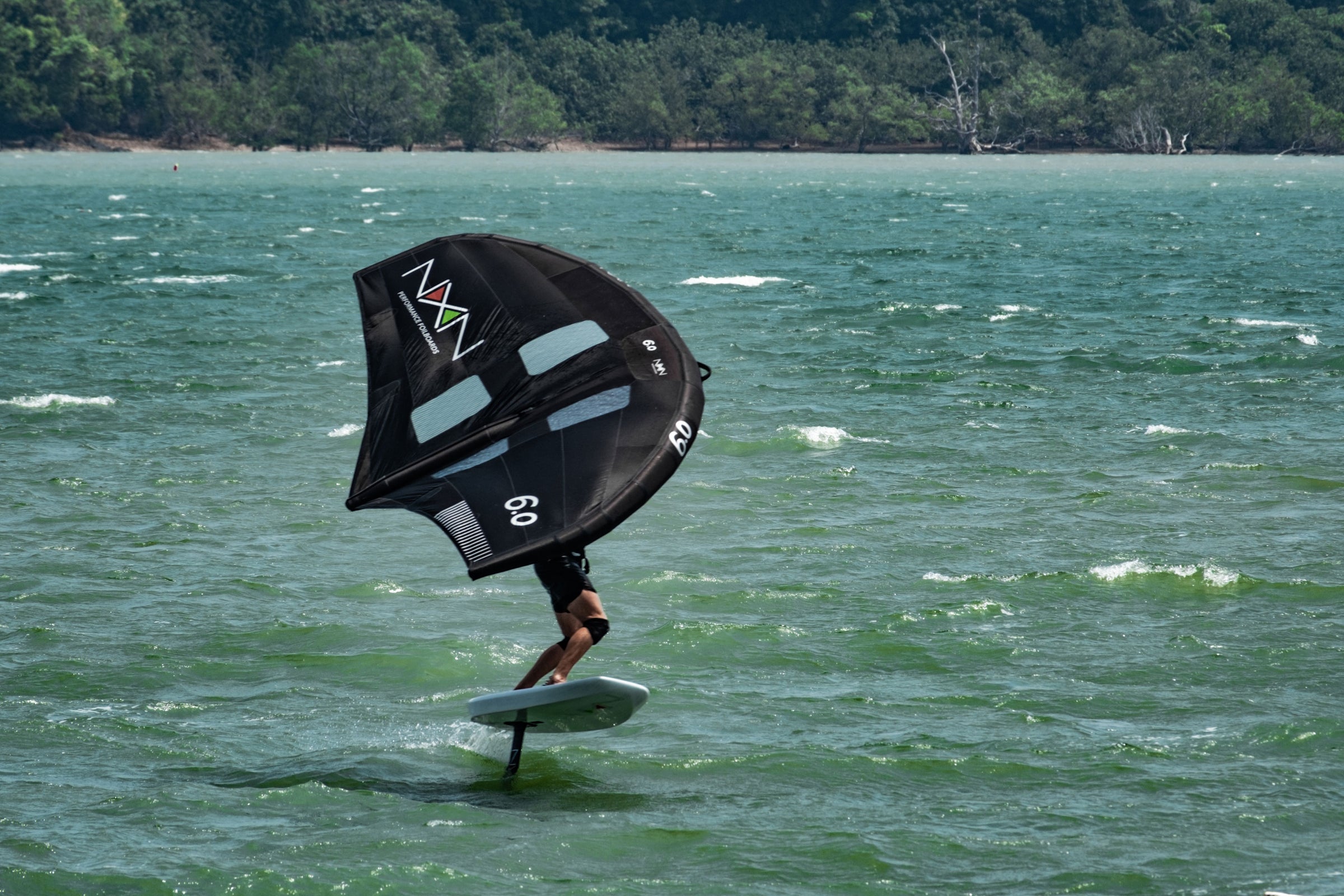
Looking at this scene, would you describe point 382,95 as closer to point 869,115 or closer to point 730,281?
point 869,115

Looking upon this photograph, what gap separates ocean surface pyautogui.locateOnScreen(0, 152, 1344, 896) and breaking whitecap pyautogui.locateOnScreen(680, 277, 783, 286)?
869cm

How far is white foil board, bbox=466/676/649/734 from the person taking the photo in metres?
10.1

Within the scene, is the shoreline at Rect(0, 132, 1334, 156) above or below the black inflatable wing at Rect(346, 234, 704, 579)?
above

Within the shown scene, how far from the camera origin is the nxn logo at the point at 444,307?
38.0ft

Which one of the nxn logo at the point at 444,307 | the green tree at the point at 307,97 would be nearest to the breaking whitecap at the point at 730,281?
the nxn logo at the point at 444,307

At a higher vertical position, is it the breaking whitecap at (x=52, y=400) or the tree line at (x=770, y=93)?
the tree line at (x=770, y=93)

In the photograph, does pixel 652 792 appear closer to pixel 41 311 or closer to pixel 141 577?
pixel 141 577

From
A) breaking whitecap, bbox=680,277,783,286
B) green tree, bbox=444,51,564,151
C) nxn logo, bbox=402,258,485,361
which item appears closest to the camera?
nxn logo, bbox=402,258,485,361

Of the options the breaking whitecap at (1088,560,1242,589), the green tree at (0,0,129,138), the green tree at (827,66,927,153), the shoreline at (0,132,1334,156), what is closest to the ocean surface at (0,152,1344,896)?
the breaking whitecap at (1088,560,1242,589)

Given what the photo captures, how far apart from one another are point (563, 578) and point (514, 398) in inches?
58.6

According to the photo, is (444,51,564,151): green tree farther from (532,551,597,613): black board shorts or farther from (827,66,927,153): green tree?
(532,551,597,613): black board shorts

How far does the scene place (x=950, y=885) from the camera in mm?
9898

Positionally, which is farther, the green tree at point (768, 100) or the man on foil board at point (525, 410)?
the green tree at point (768, 100)

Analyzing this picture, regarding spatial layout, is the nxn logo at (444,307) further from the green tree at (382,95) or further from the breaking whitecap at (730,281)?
the green tree at (382,95)
